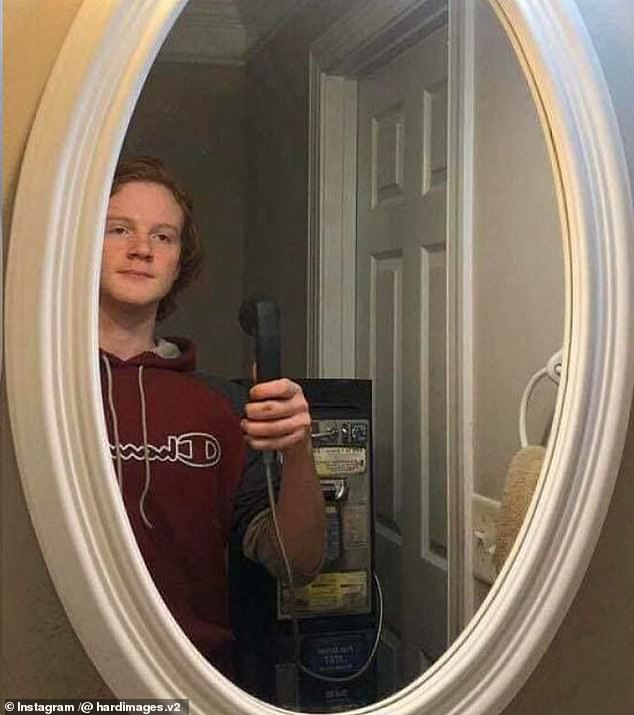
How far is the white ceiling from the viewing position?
0.83m

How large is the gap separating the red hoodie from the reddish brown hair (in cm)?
4

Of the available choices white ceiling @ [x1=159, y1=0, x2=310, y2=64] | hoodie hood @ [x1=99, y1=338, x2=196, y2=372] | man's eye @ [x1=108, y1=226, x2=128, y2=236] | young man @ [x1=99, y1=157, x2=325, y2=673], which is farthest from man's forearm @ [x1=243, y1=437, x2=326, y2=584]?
white ceiling @ [x1=159, y1=0, x2=310, y2=64]

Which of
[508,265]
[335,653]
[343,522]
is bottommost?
[335,653]

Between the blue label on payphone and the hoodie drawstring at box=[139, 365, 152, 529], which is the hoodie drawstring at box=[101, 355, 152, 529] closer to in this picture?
the hoodie drawstring at box=[139, 365, 152, 529]

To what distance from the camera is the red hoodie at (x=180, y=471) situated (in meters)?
0.81

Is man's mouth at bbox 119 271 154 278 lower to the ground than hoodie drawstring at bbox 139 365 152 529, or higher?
higher

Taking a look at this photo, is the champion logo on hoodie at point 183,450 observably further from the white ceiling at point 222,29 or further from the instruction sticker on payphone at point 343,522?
the white ceiling at point 222,29

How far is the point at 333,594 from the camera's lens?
886 millimetres

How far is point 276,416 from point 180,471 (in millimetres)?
91

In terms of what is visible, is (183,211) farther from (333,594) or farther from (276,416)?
(333,594)

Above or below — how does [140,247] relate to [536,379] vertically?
above

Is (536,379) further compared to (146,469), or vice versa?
(536,379)

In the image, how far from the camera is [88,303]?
0.78 metres

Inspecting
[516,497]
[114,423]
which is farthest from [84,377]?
[516,497]
